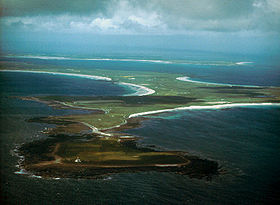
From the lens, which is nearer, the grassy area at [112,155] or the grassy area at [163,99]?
the grassy area at [112,155]

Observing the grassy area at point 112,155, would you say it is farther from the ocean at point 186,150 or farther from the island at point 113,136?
the ocean at point 186,150

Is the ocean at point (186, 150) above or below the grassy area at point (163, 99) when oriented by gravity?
below

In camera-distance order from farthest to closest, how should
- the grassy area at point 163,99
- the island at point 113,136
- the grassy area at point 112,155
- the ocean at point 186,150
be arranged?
the grassy area at point 163,99 → the grassy area at point 112,155 → the island at point 113,136 → the ocean at point 186,150

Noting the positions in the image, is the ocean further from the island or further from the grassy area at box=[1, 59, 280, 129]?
the grassy area at box=[1, 59, 280, 129]

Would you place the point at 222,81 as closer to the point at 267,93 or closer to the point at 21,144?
the point at 267,93

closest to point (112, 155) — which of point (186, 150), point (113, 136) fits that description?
point (113, 136)

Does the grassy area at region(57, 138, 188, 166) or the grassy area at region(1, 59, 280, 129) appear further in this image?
the grassy area at region(1, 59, 280, 129)

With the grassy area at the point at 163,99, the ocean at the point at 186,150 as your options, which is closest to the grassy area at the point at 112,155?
the ocean at the point at 186,150

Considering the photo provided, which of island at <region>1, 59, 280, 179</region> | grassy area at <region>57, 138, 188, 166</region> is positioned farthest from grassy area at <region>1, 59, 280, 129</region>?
→ grassy area at <region>57, 138, 188, 166</region>

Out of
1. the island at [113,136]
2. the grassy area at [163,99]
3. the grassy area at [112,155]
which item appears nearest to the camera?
the island at [113,136]

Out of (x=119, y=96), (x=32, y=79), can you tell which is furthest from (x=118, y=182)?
(x=32, y=79)
